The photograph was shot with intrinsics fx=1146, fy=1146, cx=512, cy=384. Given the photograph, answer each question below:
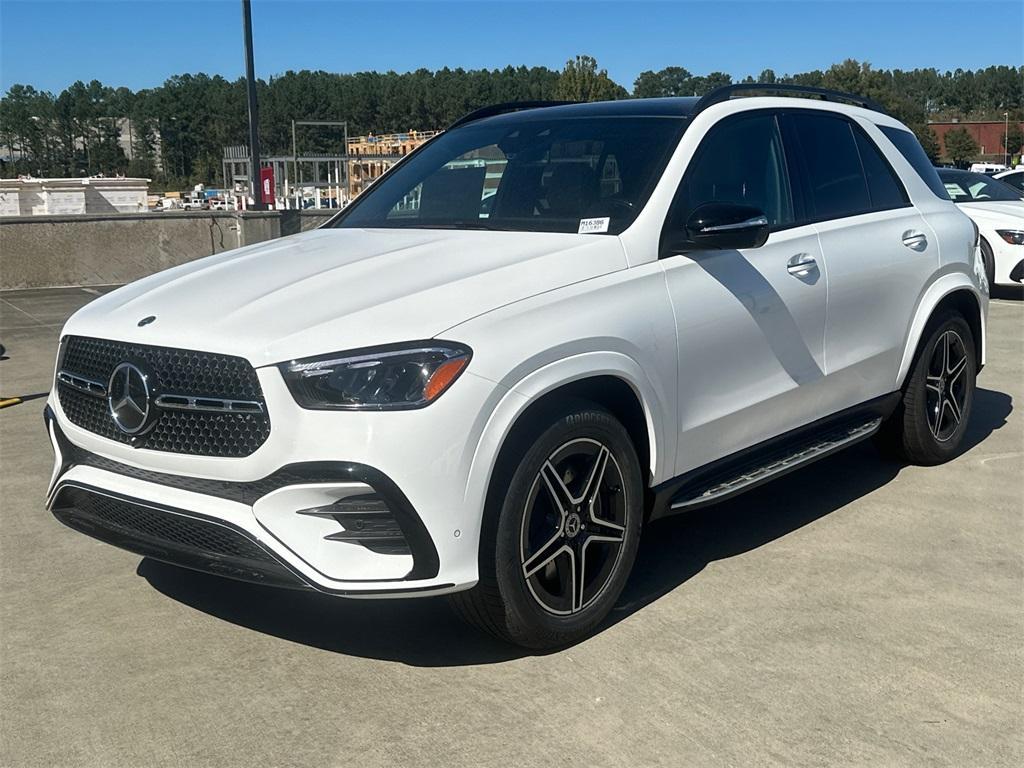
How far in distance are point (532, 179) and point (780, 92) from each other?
1.37m

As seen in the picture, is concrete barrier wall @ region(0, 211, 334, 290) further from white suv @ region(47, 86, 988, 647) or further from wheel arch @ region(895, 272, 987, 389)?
white suv @ region(47, 86, 988, 647)

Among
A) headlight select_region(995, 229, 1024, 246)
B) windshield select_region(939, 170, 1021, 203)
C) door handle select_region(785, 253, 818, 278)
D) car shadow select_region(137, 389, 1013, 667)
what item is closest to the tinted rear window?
door handle select_region(785, 253, 818, 278)

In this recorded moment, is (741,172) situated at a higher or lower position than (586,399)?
higher

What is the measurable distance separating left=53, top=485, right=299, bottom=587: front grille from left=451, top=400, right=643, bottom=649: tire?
0.62m

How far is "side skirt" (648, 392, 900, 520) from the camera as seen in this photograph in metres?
4.18

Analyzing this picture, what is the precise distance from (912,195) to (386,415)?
141 inches

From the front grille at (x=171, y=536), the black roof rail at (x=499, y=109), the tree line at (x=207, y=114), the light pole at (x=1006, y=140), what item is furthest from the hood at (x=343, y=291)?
the tree line at (x=207, y=114)

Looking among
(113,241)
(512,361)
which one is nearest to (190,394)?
(512,361)

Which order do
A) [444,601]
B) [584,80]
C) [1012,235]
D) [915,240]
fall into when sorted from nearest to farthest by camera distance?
[444,601], [915,240], [1012,235], [584,80]

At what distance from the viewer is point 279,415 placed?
324 cm

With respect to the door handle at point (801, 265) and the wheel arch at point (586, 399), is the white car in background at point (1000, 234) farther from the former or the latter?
the wheel arch at point (586, 399)

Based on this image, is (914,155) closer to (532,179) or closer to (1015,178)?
(532,179)

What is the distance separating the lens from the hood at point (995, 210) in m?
13.7

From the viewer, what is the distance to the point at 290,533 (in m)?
3.27
